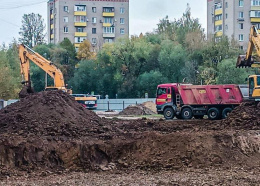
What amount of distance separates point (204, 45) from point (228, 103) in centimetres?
2749

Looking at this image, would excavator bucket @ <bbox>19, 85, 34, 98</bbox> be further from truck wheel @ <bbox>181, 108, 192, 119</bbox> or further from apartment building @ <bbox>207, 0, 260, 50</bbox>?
apartment building @ <bbox>207, 0, 260, 50</bbox>

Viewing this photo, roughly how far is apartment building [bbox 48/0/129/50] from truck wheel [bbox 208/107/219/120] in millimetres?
54672

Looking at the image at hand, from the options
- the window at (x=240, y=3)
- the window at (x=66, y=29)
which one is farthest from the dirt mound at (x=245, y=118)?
the window at (x=66, y=29)

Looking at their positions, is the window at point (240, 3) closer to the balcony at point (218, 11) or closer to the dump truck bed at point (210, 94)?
the balcony at point (218, 11)

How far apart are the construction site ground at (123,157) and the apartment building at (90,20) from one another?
6823cm

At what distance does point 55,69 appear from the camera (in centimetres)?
3866

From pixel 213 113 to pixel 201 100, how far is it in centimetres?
111

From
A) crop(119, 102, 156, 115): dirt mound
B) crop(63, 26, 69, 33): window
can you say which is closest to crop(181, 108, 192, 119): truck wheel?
crop(119, 102, 156, 115): dirt mound

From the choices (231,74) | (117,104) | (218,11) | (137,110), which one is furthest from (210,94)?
(218,11)

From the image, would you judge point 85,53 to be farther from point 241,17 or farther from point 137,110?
point 137,110

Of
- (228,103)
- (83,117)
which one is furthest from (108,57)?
(83,117)

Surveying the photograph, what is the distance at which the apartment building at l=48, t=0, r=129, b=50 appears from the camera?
8594cm

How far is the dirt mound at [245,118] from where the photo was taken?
69.1 feet

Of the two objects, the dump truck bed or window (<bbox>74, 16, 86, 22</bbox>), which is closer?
the dump truck bed
